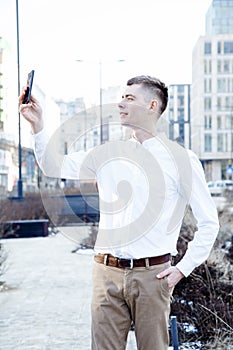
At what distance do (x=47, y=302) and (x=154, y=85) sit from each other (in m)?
4.03

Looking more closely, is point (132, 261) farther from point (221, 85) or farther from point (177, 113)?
point (221, 85)

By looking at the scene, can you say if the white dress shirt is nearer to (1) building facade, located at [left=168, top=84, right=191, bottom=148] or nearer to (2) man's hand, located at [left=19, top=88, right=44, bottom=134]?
(2) man's hand, located at [left=19, top=88, right=44, bottom=134]

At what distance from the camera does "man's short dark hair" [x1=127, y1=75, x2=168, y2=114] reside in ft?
7.23

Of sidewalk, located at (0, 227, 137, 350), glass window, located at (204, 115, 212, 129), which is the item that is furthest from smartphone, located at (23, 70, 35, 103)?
glass window, located at (204, 115, 212, 129)

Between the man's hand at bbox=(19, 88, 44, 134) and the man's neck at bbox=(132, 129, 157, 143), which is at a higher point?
the man's hand at bbox=(19, 88, 44, 134)

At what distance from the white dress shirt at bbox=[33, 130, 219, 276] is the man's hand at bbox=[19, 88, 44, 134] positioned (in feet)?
0.10

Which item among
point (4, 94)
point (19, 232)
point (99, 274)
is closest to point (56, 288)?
point (99, 274)

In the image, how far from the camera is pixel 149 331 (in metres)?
2.17

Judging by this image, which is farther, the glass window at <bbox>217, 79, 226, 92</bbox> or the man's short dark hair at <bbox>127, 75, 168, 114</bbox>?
the glass window at <bbox>217, 79, 226, 92</bbox>

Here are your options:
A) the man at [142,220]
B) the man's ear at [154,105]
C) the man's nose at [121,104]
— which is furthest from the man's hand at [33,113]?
the man's ear at [154,105]

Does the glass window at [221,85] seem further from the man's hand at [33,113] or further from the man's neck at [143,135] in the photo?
the man's hand at [33,113]

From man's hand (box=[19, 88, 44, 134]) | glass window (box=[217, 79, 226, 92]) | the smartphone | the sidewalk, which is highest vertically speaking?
glass window (box=[217, 79, 226, 92])

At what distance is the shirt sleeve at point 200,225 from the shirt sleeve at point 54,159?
0.44m

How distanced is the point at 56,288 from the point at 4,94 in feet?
23.7
